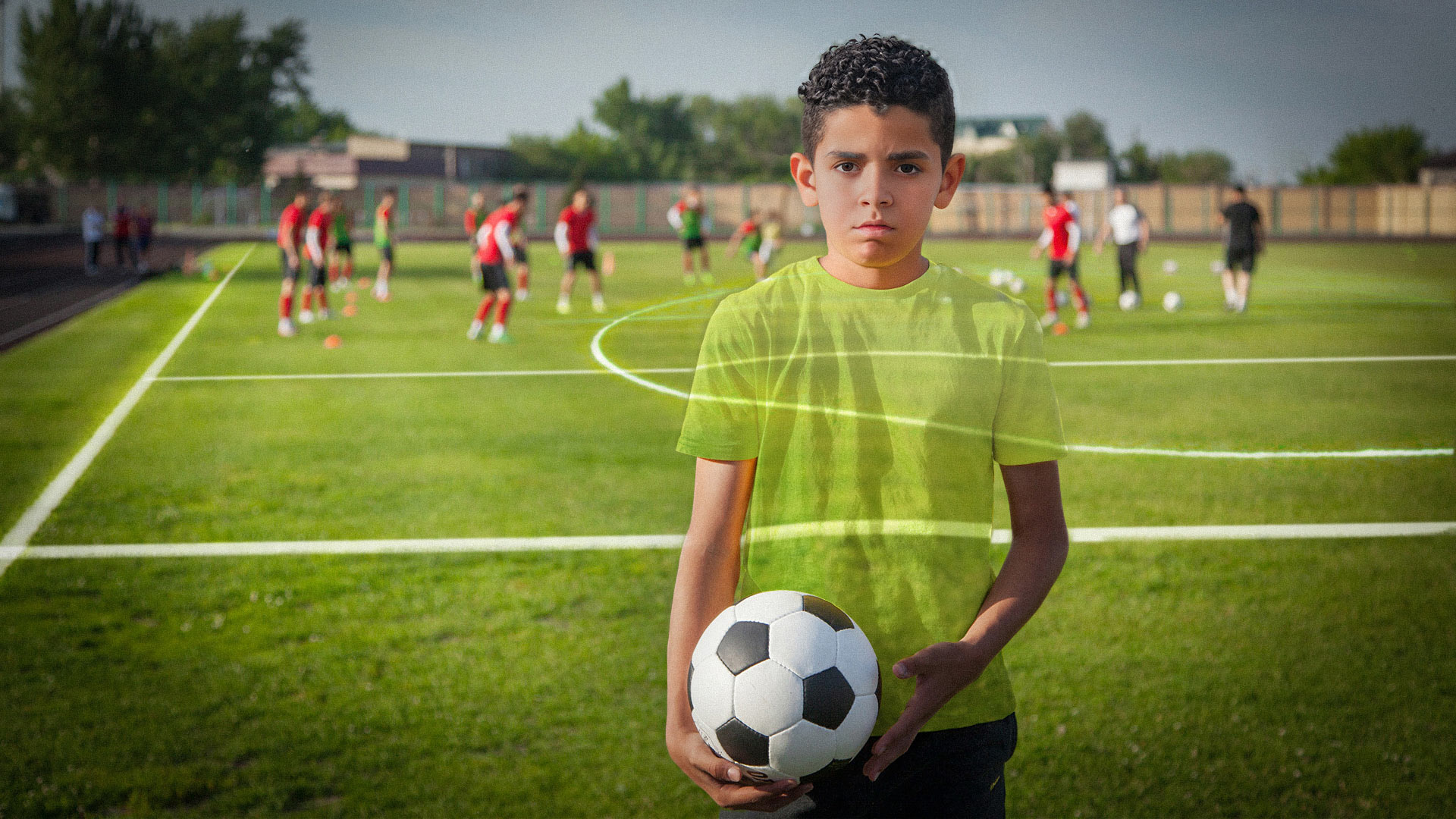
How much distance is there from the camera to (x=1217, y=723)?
3.73 metres

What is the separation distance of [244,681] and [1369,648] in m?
4.14

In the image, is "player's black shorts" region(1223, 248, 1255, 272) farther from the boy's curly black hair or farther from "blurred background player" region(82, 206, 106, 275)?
"blurred background player" region(82, 206, 106, 275)

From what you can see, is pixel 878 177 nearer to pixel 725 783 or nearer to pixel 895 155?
pixel 895 155

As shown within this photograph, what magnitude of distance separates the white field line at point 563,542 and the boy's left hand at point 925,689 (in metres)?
4.61

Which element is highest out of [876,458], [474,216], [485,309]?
[474,216]

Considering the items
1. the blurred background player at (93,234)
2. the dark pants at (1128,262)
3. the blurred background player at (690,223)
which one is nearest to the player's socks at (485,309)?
the blurred background player at (690,223)

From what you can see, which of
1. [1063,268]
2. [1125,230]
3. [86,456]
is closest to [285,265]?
[86,456]

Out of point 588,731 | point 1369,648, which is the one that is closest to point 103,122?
point 588,731

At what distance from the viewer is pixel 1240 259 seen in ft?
50.1

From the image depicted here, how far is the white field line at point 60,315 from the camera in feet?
51.1

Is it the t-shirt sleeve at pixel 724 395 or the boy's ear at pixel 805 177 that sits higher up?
the boy's ear at pixel 805 177

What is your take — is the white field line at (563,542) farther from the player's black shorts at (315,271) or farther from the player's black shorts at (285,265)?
the player's black shorts at (285,265)

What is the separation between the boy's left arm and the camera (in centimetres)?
125

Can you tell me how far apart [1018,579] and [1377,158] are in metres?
2.74
